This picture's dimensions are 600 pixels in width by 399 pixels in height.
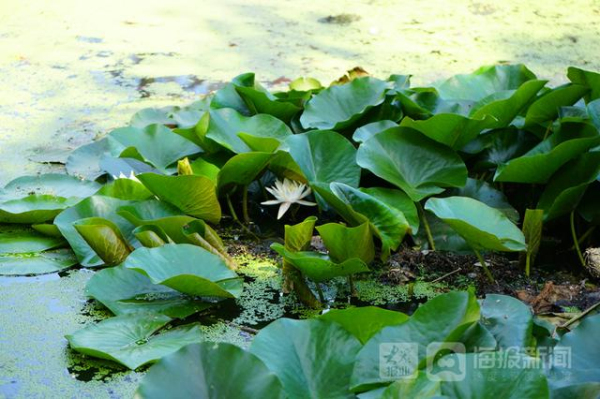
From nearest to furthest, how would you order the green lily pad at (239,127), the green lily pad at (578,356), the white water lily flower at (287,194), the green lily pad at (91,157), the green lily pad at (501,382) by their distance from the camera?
the green lily pad at (501,382) < the green lily pad at (578,356) < the white water lily flower at (287,194) < the green lily pad at (239,127) < the green lily pad at (91,157)

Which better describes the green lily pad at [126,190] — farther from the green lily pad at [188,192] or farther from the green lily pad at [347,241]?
the green lily pad at [347,241]

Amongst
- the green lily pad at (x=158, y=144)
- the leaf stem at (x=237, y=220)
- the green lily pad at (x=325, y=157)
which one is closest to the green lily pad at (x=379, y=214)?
the green lily pad at (x=325, y=157)

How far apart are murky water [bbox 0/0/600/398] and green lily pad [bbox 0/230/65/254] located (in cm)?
13

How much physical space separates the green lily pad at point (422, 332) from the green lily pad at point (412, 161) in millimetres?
602

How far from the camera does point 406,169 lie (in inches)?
68.7

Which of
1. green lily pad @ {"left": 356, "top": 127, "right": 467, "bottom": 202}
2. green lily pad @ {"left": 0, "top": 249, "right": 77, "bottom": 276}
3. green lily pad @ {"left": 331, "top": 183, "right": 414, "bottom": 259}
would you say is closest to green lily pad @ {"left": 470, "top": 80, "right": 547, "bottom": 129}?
green lily pad @ {"left": 356, "top": 127, "right": 467, "bottom": 202}

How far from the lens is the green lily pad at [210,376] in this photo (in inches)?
40.6

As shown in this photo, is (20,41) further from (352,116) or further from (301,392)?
(301,392)

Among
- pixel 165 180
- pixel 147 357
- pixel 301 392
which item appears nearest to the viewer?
pixel 301 392

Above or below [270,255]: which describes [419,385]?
above

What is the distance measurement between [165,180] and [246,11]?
191cm

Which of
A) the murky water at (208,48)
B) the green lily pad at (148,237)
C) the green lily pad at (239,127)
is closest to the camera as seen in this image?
the green lily pad at (148,237)

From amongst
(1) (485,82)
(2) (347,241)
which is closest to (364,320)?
(2) (347,241)

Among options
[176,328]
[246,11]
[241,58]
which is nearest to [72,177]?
[176,328]
